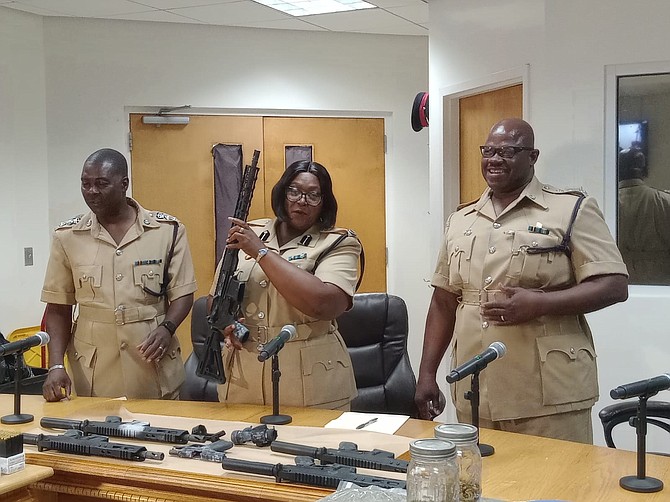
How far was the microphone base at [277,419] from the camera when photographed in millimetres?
2281

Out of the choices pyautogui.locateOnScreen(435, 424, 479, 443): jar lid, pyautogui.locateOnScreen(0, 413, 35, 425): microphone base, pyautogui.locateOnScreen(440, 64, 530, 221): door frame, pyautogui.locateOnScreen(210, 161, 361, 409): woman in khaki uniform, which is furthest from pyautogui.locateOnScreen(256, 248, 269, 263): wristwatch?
pyautogui.locateOnScreen(440, 64, 530, 221): door frame

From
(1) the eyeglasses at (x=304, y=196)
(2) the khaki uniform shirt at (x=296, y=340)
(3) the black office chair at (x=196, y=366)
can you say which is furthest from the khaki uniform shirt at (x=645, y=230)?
(3) the black office chair at (x=196, y=366)

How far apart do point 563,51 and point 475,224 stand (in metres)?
1.52

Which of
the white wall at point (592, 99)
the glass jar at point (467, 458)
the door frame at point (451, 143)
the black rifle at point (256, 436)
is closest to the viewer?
the glass jar at point (467, 458)

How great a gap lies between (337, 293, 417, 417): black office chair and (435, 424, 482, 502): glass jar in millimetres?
2134

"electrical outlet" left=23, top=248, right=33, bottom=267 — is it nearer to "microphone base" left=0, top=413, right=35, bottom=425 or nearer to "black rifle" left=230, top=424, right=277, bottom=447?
"microphone base" left=0, top=413, right=35, bottom=425

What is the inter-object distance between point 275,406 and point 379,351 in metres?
1.39

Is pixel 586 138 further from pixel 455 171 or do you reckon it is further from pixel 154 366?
pixel 154 366

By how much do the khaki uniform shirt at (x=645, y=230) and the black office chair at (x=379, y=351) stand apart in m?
1.07

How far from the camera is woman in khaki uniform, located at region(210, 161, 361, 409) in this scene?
2451 millimetres

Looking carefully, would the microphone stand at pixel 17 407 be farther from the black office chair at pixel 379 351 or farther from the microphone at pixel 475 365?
the black office chair at pixel 379 351

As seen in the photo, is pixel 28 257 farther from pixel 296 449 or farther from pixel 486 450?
pixel 486 450

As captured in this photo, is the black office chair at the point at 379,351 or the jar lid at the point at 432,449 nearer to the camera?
the jar lid at the point at 432,449

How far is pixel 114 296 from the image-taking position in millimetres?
2699
